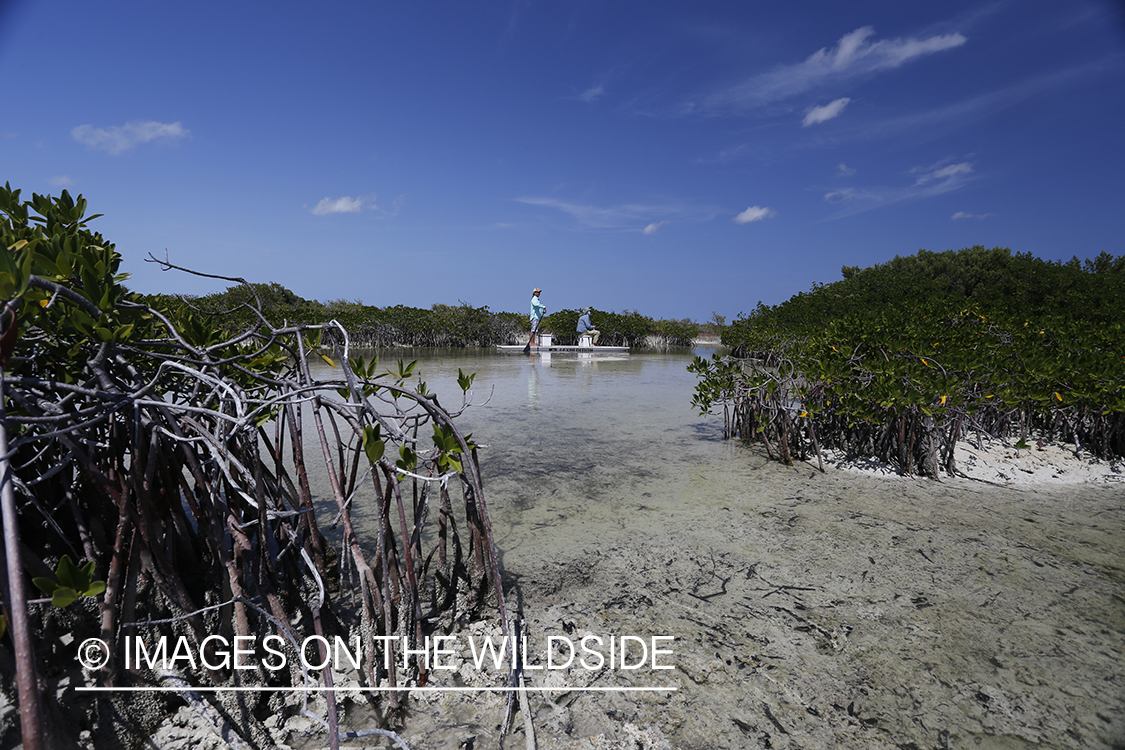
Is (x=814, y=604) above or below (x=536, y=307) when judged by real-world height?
below

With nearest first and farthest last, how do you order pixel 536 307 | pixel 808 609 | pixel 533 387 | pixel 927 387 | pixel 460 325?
1. pixel 808 609
2. pixel 927 387
3. pixel 533 387
4. pixel 536 307
5. pixel 460 325

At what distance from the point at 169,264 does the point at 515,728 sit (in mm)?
2024

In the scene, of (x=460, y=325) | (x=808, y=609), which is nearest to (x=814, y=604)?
(x=808, y=609)

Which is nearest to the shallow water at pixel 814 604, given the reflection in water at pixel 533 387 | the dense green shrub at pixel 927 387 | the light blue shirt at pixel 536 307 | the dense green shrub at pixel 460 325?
the dense green shrub at pixel 927 387

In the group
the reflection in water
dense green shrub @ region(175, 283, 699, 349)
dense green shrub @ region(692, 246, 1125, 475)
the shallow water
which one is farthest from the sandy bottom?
dense green shrub @ region(175, 283, 699, 349)

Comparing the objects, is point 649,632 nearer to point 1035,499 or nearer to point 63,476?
point 63,476

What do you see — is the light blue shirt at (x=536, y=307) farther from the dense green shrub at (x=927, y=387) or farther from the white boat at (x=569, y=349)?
the dense green shrub at (x=927, y=387)

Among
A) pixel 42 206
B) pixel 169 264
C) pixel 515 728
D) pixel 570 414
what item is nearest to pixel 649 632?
pixel 515 728

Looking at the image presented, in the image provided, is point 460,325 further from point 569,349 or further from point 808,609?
point 808,609

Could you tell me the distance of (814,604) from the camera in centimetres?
231

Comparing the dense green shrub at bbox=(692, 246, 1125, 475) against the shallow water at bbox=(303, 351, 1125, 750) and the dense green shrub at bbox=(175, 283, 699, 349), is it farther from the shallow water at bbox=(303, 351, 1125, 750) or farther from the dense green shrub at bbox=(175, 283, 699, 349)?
the dense green shrub at bbox=(175, 283, 699, 349)

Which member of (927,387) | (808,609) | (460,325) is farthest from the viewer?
(460,325)

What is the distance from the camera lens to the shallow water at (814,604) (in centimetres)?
163

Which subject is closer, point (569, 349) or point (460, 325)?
point (569, 349)
